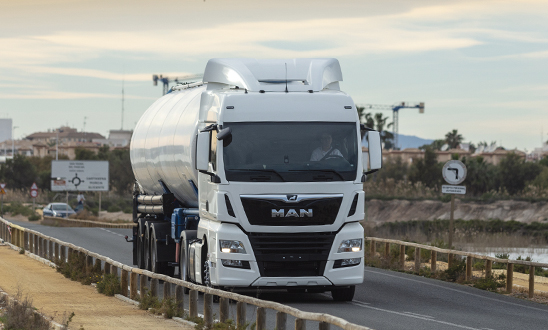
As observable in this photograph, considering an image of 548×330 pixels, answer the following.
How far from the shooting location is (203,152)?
1476 centimetres

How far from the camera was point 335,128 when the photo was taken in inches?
580

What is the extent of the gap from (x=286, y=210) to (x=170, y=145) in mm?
4791

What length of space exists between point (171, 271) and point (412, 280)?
5792 millimetres

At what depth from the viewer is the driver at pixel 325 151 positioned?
47.5ft

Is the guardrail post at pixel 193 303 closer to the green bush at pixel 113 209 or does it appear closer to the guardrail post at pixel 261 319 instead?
the guardrail post at pixel 261 319

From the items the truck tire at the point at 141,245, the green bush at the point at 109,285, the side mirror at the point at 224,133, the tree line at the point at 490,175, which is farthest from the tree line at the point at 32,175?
the side mirror at the point at 224,133

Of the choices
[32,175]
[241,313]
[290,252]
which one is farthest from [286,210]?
[32,175]

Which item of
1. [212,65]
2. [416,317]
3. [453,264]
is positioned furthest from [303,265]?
[453,264]

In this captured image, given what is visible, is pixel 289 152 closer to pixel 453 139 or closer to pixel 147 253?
pixel 147 253

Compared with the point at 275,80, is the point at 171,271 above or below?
below

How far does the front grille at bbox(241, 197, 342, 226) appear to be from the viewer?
14.2 meters

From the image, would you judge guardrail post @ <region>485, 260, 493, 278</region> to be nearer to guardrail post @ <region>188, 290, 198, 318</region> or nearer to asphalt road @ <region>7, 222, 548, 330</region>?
asphalt road @ <region>7, 222, 548, 330</region>

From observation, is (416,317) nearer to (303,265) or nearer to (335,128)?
(303,265)

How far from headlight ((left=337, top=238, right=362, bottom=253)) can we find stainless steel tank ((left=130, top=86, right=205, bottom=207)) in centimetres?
329
